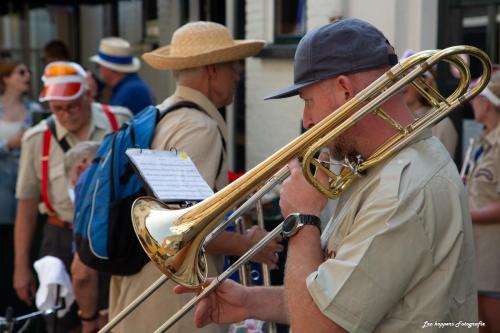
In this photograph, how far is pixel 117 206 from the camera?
3.33m

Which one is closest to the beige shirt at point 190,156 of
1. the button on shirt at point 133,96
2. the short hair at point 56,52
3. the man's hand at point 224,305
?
the man's hand at point 224,305

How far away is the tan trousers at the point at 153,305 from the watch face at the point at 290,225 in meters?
1.29

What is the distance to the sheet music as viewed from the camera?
107 inches

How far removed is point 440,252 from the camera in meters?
1.99

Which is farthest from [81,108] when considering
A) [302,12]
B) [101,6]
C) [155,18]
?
[101,6]

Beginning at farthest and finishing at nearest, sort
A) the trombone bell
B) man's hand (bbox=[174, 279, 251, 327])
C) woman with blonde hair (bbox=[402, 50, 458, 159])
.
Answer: woman with blonde hair (bbox=[402, 50, 458, 159])
man's hand (bbox=[174, 279, 251, 327])
the trombone bell

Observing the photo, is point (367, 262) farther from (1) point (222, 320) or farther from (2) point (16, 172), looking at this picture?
(2) point (16, 172)

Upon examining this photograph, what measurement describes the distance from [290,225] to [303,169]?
148 mm

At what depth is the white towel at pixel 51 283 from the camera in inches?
178

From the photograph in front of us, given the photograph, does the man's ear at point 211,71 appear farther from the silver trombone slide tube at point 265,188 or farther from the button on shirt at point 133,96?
the button on shirt at point 133,96

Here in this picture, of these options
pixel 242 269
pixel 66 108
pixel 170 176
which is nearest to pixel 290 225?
pixel 170 176

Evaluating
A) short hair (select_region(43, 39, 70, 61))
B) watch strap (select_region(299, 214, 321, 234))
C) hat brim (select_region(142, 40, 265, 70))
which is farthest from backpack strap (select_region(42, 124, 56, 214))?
short hair (select_region(43, 39, 70, 61))

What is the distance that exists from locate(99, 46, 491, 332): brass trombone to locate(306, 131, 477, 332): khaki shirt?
0.15 metres

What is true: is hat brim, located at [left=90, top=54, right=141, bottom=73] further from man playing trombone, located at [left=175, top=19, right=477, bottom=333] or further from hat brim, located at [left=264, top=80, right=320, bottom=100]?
man playing trombone, located at [left=175, top=19, right=477, bottom=333]
